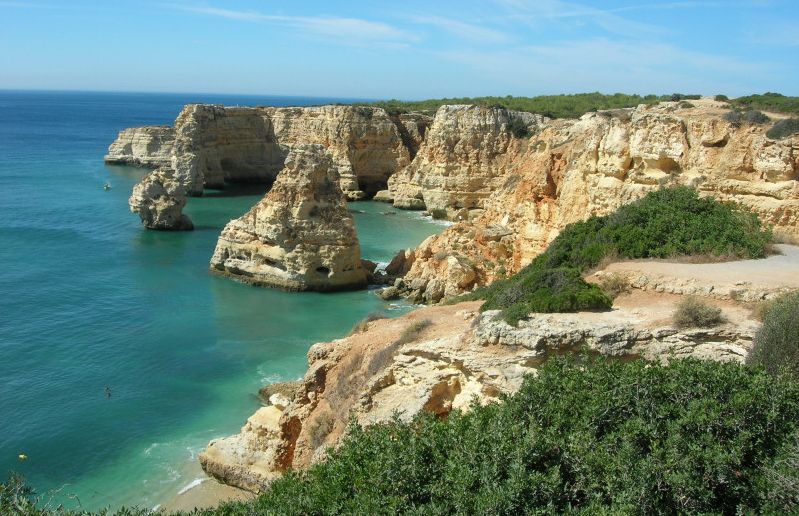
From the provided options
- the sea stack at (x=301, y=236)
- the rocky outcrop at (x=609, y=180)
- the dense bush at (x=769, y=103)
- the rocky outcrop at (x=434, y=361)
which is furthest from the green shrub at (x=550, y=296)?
the sea stack at (x=301, y=236)

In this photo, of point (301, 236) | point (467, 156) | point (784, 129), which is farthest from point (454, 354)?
point (467, 156)

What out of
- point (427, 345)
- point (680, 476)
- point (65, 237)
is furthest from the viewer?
point (65, 237)

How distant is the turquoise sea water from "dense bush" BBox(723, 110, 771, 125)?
13609 millimetres

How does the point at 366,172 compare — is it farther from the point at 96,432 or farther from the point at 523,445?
the point at 523,445

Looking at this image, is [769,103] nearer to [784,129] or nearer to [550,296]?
[784,129]

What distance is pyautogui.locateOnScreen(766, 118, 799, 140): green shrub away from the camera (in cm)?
1625

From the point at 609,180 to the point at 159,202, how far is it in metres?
28.9

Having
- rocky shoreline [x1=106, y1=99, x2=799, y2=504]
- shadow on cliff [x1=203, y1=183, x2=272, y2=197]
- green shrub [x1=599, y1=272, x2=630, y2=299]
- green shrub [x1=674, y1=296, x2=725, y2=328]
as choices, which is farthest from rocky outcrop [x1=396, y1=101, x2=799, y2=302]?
shadow on cliff [x1=203, y1=183, x2=272, y2=197]

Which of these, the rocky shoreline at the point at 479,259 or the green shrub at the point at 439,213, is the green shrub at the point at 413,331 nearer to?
the rocky shoreline at the point at 479,259

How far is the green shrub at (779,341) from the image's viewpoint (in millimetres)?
9047

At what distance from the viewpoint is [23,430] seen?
16219 mm

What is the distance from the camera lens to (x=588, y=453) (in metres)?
7.38

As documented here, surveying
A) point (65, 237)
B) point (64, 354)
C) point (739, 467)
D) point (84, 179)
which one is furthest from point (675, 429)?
point (84, 179)

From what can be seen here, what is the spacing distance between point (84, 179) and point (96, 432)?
50.4m
